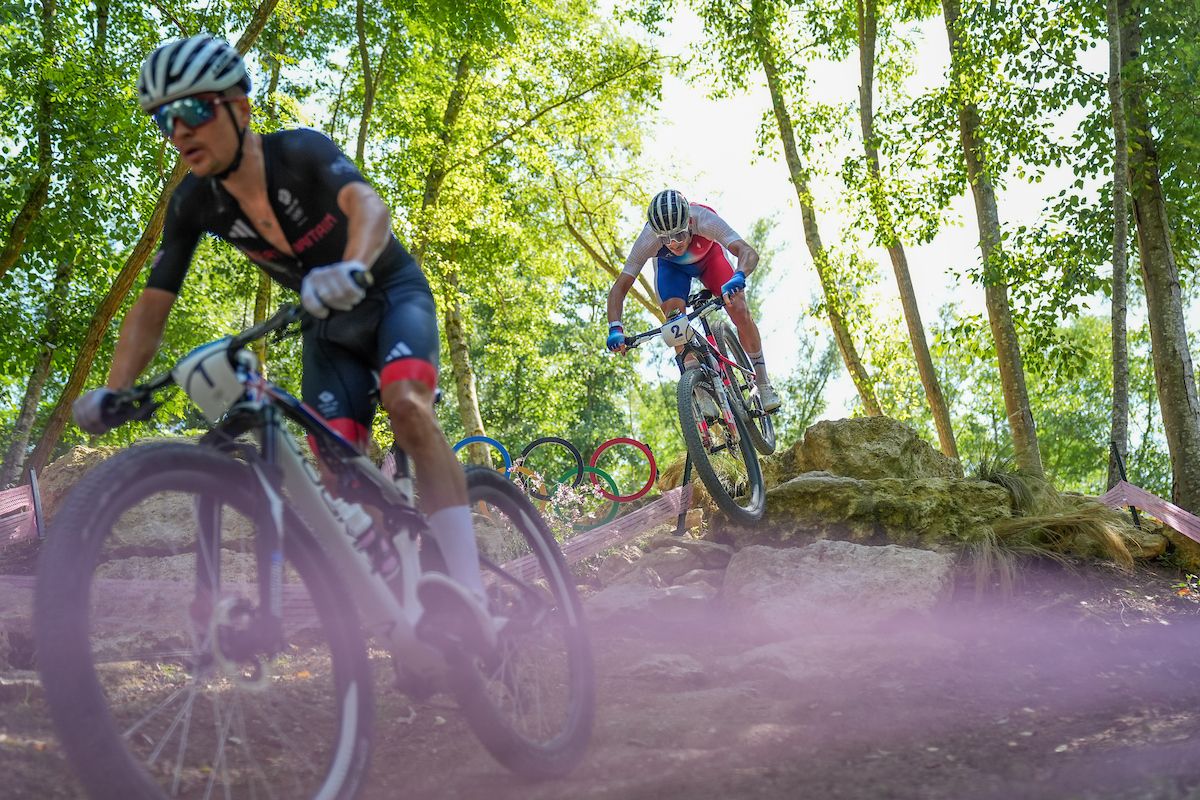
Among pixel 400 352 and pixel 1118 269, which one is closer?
pixel 400 352

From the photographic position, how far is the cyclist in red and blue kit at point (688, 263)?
266 inches

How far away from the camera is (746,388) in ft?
25.2

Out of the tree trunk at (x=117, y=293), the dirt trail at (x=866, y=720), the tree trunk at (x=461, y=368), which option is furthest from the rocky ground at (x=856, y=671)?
the tree trunk at (x=461, y=368)

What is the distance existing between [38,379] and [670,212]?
1158cm

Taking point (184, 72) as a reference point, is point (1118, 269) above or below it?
above

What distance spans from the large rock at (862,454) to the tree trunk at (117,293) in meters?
7.06

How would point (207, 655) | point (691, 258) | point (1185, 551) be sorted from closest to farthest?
point (207, 655) → point (691, 258) → point (1185, 551)

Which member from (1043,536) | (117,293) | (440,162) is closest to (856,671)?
(1043,536)

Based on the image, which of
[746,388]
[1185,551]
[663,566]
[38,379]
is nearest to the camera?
[663,566]

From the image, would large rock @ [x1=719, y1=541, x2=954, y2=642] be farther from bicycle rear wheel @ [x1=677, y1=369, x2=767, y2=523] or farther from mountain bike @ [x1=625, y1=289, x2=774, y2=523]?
mountain bike @ [x1=625, y1=289, x2=774, y2=523]

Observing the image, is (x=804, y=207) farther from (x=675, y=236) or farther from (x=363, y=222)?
(x=363, y=222)

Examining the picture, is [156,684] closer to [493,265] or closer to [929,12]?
[929,12]

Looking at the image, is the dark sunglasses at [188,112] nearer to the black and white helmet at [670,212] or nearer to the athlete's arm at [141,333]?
the athlete's arm at [141,333]

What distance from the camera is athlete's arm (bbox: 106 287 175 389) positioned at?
2898 mm
